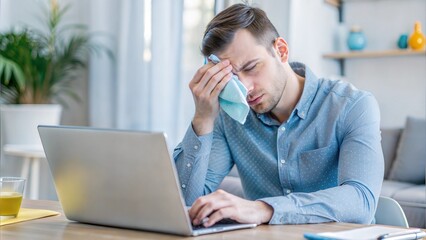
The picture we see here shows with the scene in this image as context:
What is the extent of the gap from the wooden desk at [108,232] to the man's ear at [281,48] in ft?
1.96

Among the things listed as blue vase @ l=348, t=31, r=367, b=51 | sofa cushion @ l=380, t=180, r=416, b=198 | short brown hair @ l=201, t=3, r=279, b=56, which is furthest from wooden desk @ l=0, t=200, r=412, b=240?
blue vase @ l=348, t=31, r=367, b=51

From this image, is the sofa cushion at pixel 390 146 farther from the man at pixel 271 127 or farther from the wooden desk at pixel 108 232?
the wooden desk at pixel 108 232

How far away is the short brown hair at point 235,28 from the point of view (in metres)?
1.84

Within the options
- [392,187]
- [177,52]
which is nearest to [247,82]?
[392,187]

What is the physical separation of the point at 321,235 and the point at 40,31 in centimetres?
370

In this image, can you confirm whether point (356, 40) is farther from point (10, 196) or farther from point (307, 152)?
point (10, 196)

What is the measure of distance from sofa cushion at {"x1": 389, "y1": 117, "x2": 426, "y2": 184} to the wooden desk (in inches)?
103

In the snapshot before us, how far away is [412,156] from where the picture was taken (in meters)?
3.98

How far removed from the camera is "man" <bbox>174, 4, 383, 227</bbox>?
69.8 inches

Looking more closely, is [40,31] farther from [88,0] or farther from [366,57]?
[366,57]

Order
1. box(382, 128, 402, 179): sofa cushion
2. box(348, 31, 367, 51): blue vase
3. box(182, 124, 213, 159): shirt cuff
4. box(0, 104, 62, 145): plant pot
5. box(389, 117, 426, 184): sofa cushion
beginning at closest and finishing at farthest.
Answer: box(182, 124, 213, 159): shirt cuff < box(389, 117, 426, 184): sofa cushion < box(382, 128, 402, 179): sofa cushion < box(0, 104, 62, 145): plant pot < box(348, 31, 367, 51): blue vase

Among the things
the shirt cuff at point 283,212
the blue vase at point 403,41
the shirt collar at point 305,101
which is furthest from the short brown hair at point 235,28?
the blue vase at point 403,41

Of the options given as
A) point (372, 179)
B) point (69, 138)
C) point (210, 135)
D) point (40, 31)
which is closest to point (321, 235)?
point (372, 179)

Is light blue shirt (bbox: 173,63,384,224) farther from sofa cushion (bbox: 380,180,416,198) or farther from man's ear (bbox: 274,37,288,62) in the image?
sofa cushion (bbox: 380,180,416,198)
